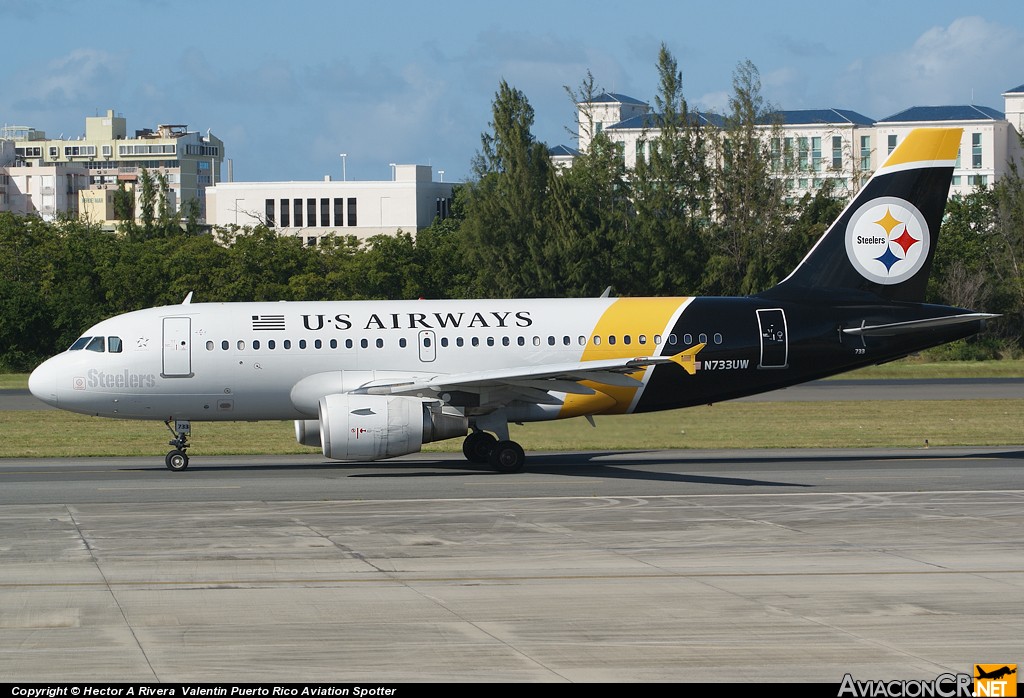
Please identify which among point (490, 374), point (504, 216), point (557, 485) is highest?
point (504, 216)

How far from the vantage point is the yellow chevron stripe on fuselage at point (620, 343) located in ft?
95.1

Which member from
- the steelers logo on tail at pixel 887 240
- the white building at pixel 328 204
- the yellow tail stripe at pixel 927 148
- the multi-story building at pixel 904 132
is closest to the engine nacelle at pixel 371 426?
the steelers logo on tail at pixel 887 240

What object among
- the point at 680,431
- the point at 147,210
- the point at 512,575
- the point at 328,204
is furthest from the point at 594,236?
the point at 328,204

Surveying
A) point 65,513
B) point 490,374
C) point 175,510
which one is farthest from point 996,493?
point 65,513

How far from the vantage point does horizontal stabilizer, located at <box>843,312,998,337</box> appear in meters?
29.9

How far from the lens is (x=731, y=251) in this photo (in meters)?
80.3

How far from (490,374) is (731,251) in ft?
181

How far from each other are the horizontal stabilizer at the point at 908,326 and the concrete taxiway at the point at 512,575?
3.39 metres

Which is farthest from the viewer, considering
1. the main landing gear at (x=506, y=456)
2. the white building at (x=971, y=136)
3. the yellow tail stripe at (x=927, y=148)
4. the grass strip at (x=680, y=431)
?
the white building at (x=971, y=136)

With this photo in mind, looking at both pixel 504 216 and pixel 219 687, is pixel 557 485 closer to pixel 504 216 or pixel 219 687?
pixel 219 687

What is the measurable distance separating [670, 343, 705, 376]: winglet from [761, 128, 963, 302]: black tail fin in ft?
8.88

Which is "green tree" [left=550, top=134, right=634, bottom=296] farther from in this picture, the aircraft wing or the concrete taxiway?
the concrete taxiway

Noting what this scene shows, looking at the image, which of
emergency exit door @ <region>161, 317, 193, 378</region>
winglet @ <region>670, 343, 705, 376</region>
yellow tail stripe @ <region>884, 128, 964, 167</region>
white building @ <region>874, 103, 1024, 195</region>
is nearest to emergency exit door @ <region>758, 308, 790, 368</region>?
winglet @ <region>670, 343, 705, 376</region>

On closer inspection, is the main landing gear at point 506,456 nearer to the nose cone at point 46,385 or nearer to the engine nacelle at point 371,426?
the engine nacelle at point 371,426
